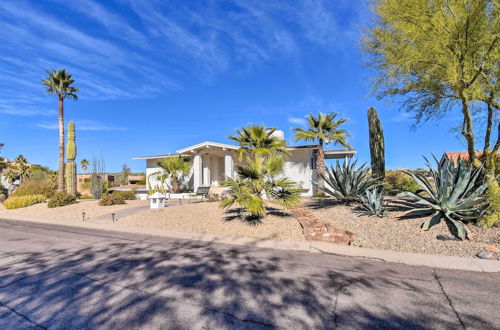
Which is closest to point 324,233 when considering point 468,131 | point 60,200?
point 468,131

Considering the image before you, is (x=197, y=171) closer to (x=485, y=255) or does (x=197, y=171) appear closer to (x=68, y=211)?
(x=68, y=211)

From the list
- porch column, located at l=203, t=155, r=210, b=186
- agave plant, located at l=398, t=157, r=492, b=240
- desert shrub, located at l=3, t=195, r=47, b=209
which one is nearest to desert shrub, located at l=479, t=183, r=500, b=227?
agave plant, located at l=398, t=157, r=492, b=240

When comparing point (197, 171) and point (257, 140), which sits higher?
point (257, 140)

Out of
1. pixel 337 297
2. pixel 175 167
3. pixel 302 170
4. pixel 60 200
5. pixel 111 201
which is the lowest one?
pixel 337 297

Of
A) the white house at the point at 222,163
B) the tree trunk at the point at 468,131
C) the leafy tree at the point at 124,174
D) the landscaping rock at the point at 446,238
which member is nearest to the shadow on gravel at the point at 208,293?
the landscaping rock at the point at 446,238

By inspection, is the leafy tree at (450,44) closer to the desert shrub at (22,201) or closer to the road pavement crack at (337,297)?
the road pavement crack at (337,297)

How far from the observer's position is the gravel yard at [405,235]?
20.3 ft

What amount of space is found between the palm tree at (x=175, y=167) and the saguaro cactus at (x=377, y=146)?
556 inches

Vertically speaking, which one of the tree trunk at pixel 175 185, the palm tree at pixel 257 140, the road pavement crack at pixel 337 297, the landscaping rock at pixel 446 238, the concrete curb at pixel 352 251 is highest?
the palm tree at pixel 257 140

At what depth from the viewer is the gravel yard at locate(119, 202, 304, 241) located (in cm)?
A: 838

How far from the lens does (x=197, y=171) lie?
70.8ft

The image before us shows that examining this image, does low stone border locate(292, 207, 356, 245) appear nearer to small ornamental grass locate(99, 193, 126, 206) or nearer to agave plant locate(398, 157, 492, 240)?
agave plant locate(398, 157, 492, 240)

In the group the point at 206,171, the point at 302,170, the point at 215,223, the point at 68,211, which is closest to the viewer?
the point at 215,223

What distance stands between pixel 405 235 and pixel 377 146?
841cm
